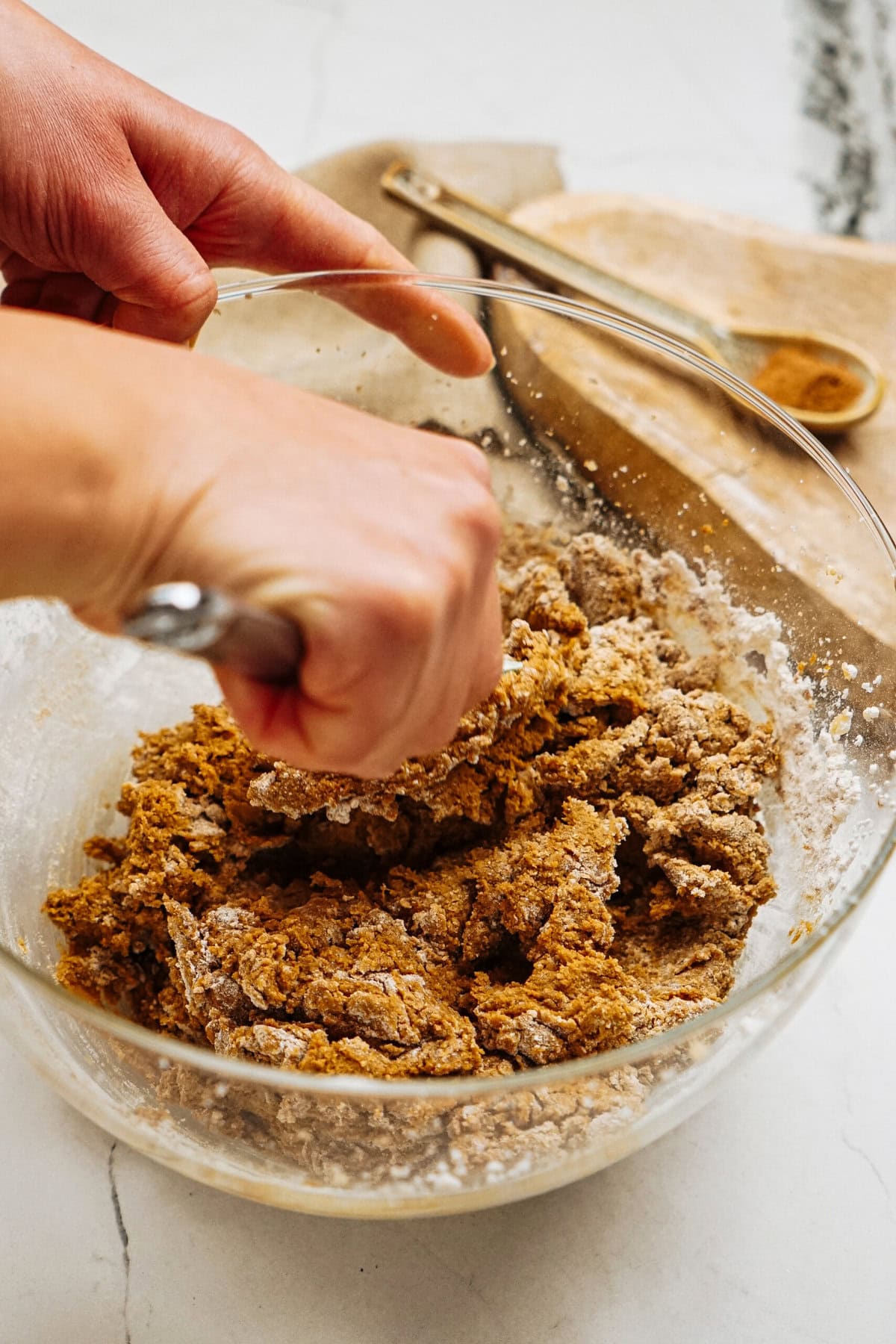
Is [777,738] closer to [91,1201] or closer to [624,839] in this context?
[624,839]

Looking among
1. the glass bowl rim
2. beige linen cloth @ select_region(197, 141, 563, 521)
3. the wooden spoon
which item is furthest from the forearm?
the wooden spoon

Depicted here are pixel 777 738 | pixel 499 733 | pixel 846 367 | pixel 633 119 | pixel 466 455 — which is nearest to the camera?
pixel 466 455

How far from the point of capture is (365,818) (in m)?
1.05

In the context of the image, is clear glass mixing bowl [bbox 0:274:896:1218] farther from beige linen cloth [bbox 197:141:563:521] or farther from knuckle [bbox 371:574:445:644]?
knuckle [bbox 371:574:445:644]

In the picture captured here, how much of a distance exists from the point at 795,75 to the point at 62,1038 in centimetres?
211

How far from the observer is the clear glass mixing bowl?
0.83m

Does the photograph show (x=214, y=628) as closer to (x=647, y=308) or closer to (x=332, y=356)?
(x=332, y=356)

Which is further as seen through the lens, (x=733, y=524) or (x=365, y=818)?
(x=733, y=524)

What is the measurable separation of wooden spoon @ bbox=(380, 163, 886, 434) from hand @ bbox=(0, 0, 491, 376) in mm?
420

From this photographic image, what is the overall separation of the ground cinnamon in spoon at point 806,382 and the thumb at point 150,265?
89 cm

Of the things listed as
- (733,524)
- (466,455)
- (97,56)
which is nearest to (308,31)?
(97,56)

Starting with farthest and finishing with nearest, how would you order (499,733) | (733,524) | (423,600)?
(733,524)
(499,733)
(423,600)

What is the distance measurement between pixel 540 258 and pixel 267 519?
1.08 meters

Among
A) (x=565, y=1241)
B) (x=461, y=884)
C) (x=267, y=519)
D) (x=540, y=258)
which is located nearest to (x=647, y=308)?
(x=540, y=258)
